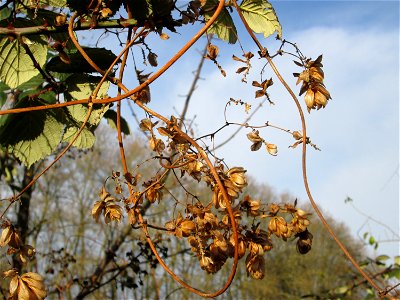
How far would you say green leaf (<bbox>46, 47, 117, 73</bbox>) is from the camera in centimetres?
69

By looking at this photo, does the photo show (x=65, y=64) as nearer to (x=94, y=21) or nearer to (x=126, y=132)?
(x=94, y=21)

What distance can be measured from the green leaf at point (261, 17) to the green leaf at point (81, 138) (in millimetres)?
310

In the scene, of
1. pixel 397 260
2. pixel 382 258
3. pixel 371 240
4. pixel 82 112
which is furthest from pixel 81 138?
pixel 371 240

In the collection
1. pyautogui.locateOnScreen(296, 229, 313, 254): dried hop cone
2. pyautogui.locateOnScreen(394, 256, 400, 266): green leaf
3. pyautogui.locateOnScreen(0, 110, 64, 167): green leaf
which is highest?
pyautogui.locateOnScreen(394, 256, 400, 266): green leaf

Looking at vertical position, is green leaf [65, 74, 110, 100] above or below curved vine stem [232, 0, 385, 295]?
above

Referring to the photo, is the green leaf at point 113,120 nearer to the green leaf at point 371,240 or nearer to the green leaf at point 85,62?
the green leaf at point 85,62

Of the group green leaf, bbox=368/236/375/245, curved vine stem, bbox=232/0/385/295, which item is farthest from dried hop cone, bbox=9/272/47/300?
green leaf, bbox=368/236/375/245

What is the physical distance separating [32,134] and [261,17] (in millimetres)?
392

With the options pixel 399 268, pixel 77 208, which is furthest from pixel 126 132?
pixel 77 208

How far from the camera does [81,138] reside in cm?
78

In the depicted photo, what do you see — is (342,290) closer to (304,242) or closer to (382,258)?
(382,258)

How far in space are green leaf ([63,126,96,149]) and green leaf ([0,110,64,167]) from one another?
2 centimetres

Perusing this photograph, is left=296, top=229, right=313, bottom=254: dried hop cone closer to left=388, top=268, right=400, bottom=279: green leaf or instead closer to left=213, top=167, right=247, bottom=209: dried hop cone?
left=213, top=167, right=247, bottom=209: dried hop cone

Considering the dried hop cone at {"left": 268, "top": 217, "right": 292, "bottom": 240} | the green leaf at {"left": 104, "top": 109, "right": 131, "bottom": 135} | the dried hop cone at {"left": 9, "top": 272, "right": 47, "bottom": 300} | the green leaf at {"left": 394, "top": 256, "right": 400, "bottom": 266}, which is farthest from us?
the green leaf at {"left": 394, "top": 256, "right": 400, "bottom": 266}
